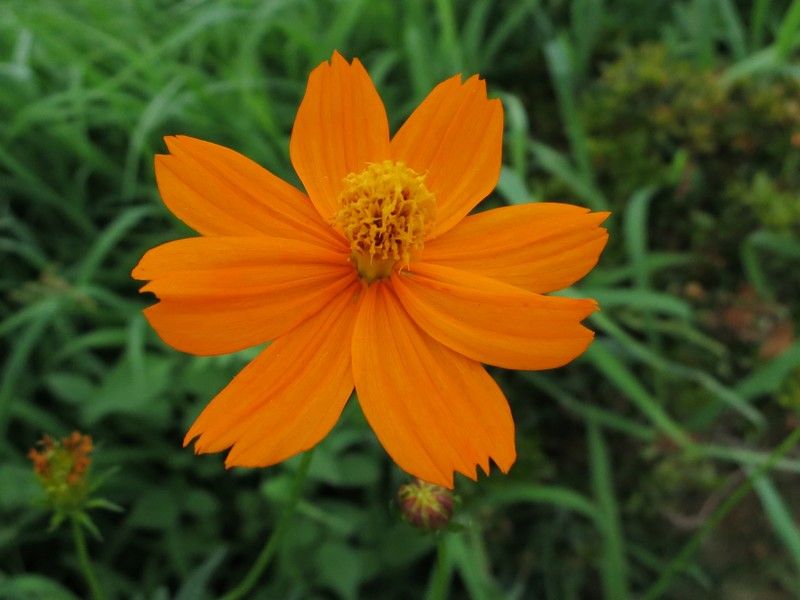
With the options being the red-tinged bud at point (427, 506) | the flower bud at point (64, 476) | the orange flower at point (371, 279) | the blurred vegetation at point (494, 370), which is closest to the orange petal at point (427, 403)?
the orange flower at point (371, 279)

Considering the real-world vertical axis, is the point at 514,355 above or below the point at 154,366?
below

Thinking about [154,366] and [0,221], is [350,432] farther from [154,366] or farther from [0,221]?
[0,221]

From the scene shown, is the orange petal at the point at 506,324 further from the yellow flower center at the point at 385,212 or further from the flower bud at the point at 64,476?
the flower bud at the point at 64,476

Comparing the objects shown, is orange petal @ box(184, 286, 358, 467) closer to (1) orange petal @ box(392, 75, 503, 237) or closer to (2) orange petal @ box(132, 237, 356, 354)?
(2) orange petal @ box(132, 237, 356, 354)

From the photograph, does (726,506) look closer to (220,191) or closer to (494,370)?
(494,370)

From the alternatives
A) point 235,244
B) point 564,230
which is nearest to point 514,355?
point 564,230

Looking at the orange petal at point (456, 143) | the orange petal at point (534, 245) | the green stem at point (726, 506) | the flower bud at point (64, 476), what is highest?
the orange petal at point (456, 143)

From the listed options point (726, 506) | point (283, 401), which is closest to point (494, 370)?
point (726, 506)

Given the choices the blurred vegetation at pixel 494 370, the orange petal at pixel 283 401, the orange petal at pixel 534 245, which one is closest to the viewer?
the orange petal at pixel 283 401
